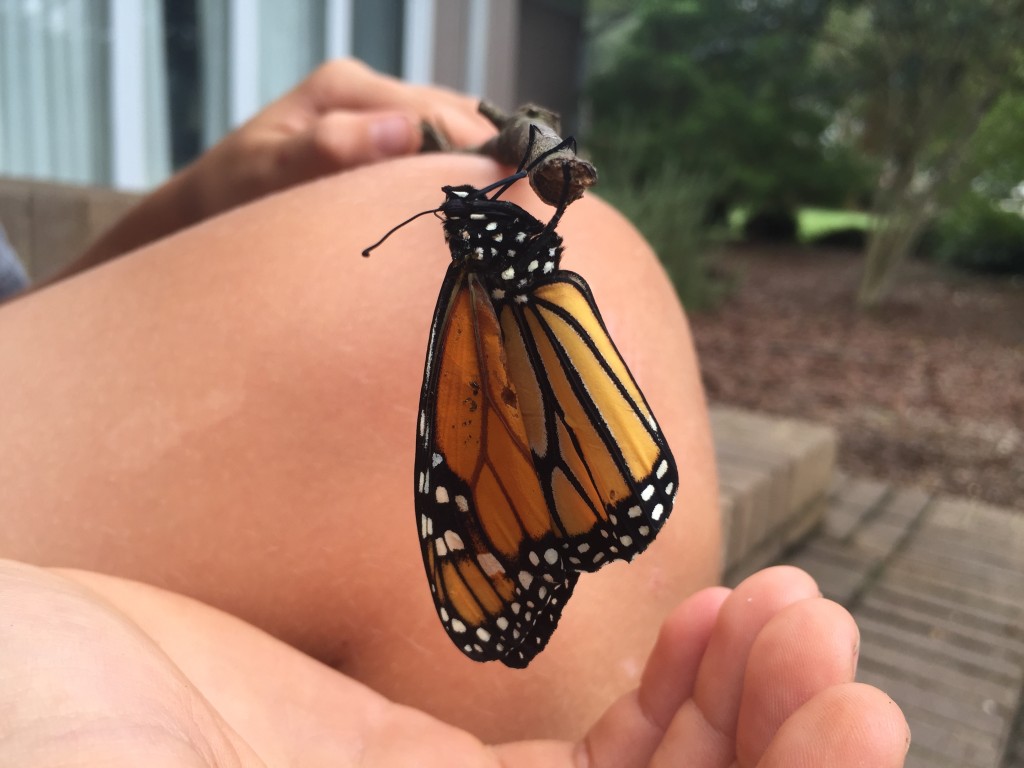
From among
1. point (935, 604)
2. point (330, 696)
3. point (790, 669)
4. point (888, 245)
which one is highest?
point (790, 669)

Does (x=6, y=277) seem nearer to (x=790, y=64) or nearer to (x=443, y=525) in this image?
(x=443, y=525)

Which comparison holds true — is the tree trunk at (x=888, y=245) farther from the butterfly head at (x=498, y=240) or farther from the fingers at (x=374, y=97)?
the butterfly head at (x=498, y=240)

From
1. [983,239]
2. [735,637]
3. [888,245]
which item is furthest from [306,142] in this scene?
[983,239]

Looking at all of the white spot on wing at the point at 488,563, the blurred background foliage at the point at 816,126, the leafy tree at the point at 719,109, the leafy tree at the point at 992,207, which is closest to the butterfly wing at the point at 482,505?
the white spot on wing at the point at 488,563

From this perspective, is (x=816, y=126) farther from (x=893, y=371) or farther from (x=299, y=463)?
(x=299, y=463)

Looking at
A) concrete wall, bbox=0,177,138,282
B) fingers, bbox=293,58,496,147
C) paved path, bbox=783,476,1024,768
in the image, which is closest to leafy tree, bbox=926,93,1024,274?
paved path, bbox=783,476,1024,768

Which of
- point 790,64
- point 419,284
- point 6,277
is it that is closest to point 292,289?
point 419,284
